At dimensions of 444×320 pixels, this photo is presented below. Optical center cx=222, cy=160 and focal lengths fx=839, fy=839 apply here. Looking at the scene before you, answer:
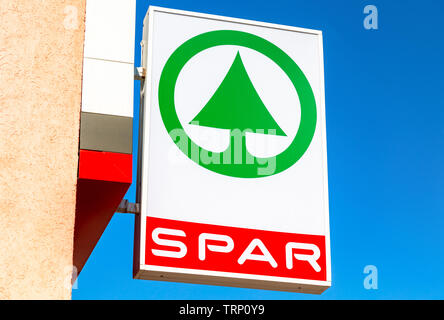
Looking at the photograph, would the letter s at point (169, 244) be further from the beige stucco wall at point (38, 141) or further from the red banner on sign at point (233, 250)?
the beige stucco wall at point (38, 141)

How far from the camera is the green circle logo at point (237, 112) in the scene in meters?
7.14

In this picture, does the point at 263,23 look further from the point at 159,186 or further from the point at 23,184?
the point at 23,184

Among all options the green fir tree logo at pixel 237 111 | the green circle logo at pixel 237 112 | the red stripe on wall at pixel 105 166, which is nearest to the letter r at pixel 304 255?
the green circle logo at pixel 237 112

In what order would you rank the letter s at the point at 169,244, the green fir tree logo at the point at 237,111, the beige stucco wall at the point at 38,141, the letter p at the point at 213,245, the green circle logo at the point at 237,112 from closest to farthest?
the beige stucco wall at the point at 38,141 → the letter s at the point at 169,244 → the letter p at the point at 213,245 → the green circle logo at the point at 237,112 → the green fir tree logo at the point at 237,111

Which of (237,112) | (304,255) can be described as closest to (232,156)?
(237,112)

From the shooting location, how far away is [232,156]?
7.23m

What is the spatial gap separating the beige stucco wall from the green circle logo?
98cm

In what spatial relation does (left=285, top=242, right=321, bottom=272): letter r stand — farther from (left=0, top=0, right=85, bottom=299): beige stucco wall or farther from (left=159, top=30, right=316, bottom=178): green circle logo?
(left=0, top=0, right=85, bottom=299): beige stucco wall

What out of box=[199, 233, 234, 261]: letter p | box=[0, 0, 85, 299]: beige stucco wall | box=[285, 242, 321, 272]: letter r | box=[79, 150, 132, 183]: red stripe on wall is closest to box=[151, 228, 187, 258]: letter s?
box=[199, 233, 234, 261]: letter p

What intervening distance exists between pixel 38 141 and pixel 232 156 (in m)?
1.78

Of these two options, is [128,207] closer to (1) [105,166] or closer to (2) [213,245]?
(1) [105,166]

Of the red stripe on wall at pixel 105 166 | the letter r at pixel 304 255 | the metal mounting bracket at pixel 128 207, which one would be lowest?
the letter r at pixel 304 255

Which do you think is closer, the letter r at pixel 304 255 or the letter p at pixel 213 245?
the letter p at pixel 213 245
